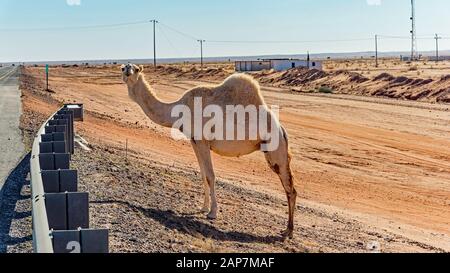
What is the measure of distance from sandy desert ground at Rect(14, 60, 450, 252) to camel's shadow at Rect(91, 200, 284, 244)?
0.09 feet

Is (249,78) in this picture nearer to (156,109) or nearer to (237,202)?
(156,109)

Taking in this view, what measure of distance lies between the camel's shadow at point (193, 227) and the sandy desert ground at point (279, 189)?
0.03m

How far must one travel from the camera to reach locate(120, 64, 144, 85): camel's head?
12.7 meters

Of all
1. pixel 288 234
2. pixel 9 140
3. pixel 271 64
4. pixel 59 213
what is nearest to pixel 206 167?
pixel 288 234

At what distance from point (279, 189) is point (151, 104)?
5178mm

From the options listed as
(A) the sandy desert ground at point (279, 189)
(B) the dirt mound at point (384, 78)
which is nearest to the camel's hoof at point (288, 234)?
(A) the sandy desert ground at point (279, 189)

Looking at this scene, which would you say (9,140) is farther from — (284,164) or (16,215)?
(16,215)

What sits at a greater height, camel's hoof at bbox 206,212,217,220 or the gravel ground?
the gravel ground

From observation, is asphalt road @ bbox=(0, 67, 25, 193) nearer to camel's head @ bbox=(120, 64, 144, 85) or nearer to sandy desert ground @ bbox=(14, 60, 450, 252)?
sandy desert ground @ bbox=(14, 60, 450, 252)

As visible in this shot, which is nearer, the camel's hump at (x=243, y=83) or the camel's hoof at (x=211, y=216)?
the camel's hoof at (x=211, y=216)

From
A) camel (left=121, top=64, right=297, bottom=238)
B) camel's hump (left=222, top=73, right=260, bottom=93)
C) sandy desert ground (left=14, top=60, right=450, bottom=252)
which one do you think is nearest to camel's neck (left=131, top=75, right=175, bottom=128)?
camel (left=121, top=64, right=297, bottom=238)

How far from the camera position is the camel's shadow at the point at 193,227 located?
1010 centimetres

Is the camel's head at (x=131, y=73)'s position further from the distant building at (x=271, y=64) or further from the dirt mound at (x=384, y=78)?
the distant building at (x=271, y=64)

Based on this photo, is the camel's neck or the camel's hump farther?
the camel's neck
